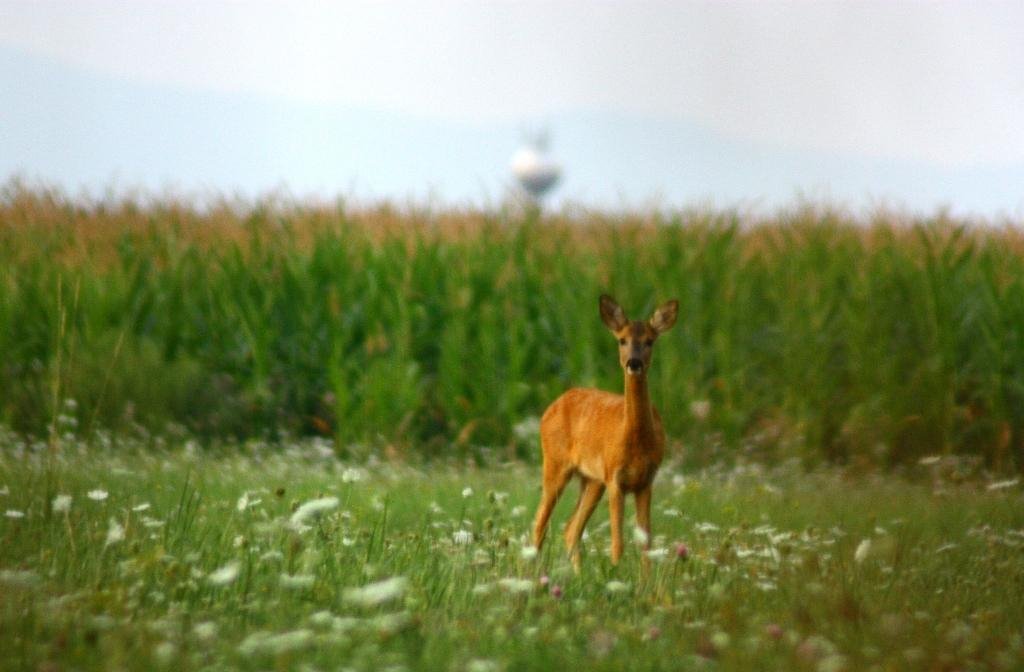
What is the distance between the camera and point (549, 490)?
724 centimetres

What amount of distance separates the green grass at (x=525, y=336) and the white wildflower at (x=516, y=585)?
661 cm

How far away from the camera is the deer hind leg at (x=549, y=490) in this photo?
7.12 meters

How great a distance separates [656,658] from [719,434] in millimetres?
7364

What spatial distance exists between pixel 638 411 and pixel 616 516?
501 mm

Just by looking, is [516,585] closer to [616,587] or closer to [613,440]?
[616,587]

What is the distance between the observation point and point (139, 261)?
47.0 ft

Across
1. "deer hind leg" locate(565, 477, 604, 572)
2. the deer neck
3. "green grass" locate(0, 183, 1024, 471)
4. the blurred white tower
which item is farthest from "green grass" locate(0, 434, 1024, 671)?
the blurred white tower

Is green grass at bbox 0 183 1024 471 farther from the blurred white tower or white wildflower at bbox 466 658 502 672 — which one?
the blurred white tower

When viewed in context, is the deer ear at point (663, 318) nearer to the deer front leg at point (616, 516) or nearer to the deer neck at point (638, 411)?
the deer neck at point (638, 411)

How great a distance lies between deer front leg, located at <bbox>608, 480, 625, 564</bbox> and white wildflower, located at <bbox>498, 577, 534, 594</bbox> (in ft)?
2.97

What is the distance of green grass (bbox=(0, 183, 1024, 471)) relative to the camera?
12.5 m

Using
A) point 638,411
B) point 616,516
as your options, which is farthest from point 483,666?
point 638,411

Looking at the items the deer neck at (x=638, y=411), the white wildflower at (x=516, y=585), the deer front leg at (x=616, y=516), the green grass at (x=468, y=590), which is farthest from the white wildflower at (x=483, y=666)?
the deer neck at (x=638, y=411)

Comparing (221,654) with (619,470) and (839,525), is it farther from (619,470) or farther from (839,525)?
(839,525)
